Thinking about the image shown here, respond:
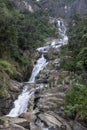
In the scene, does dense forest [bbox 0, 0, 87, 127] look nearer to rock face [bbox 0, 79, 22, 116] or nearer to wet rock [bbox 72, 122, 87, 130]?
rock face [bbox 0, 79, 22, 116]

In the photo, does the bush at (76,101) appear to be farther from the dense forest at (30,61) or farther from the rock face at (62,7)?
the rock face at (62,7)

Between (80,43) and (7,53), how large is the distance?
8232 millimetres

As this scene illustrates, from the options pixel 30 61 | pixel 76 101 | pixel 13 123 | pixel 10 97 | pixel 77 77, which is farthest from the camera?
pixel 30 61

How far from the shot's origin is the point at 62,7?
74.7 meters

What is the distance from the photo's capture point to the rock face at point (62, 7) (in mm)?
67375

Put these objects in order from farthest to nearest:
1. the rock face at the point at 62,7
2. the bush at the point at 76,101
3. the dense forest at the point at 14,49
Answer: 1. the rock face at the point at 62,7
2. the dense forest at the point at 14,49
3. the bush at the point at 76,101

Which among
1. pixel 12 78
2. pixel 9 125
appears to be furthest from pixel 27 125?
pixel 12 78

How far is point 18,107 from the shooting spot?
77.4ft

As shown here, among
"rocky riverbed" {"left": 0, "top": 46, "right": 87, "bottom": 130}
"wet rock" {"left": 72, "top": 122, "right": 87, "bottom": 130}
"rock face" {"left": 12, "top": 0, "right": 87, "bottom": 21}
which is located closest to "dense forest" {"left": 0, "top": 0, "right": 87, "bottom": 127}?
"wet rock" {"left": 72, "top": 122, "right": 87, "bottom": 130}

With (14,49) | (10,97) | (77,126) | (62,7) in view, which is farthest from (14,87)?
(62,7)

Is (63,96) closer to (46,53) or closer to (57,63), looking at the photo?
(57,63)

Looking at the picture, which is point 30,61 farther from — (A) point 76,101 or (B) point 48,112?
(A) point 76,101

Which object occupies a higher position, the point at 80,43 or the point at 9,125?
the point at 80,43

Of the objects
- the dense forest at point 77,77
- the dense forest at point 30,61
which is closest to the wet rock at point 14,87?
the dense forest at point 30,61
